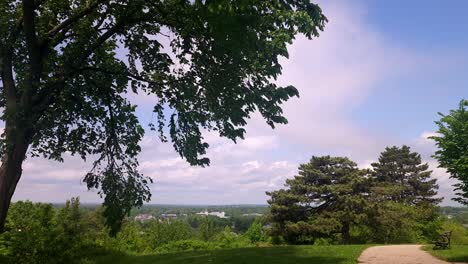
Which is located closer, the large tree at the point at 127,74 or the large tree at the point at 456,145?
the large tree at the point at 127,74

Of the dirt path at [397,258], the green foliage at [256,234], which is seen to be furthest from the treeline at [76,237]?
the dirt path at [397,258]

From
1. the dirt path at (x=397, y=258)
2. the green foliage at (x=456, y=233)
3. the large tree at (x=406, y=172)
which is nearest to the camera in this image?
the dirt path at (x=397, y=258)

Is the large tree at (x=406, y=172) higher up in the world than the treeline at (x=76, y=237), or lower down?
higher up

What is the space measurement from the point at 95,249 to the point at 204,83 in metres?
18.8

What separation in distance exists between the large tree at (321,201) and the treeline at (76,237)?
3144mm

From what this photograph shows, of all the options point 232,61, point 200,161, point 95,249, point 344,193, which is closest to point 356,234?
point 344,193

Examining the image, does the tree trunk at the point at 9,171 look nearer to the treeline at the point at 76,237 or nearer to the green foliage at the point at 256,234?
the treeline at the point at 76,237

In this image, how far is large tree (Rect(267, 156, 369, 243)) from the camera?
34094mm

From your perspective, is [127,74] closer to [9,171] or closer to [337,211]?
[9,171]

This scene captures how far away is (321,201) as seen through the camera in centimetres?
3675

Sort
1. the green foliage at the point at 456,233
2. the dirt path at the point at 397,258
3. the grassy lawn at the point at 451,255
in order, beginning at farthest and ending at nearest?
the green foliage at the point at 456,233 → the grassy lawn at the point at 451,255 → the dirt path at the point at 397,258

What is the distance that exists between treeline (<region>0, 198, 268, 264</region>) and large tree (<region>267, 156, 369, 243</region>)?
3144mm

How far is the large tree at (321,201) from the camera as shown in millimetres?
34094

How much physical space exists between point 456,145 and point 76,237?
19225 millimetres
